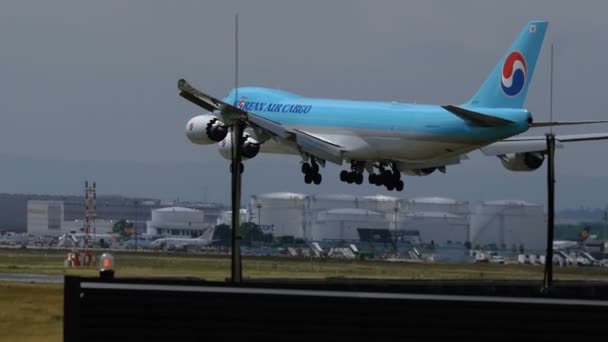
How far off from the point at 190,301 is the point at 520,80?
6170cm

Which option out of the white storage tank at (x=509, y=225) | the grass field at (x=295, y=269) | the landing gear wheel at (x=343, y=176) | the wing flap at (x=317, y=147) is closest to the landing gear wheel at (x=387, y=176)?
the landing gear wheel at (x=343, y=176)

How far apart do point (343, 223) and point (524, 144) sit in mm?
93862

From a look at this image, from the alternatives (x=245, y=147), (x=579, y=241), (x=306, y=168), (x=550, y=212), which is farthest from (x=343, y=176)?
(x=550, y=212)

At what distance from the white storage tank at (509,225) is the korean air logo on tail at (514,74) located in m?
33.2

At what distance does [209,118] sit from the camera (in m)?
84.1

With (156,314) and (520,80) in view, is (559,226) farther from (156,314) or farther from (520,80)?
(156,314)

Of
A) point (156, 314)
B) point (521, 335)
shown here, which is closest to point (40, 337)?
point (156, 314)

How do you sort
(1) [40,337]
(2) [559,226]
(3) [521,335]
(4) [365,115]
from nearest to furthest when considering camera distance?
1. (3) [521,335]
2. (1) [40,337]
3. (4) [365,115]
4. (2) [559,226]

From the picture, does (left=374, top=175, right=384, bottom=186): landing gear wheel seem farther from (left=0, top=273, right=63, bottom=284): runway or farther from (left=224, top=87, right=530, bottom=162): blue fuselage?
(left=0, top=273, right=63, bottom=284): runway

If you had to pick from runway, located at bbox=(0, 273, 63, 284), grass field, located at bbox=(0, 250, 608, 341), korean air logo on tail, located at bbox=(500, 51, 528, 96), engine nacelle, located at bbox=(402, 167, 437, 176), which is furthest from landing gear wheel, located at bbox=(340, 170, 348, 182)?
runway, located at bbox=(0, 273, 63, 284)

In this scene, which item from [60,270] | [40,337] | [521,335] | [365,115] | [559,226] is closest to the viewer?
[521,335]

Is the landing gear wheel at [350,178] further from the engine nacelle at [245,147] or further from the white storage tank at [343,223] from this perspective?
the white storage tank at [343,223]

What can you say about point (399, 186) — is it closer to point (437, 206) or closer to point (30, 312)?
point (30, 312)

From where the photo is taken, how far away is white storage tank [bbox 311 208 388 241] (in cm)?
16499
